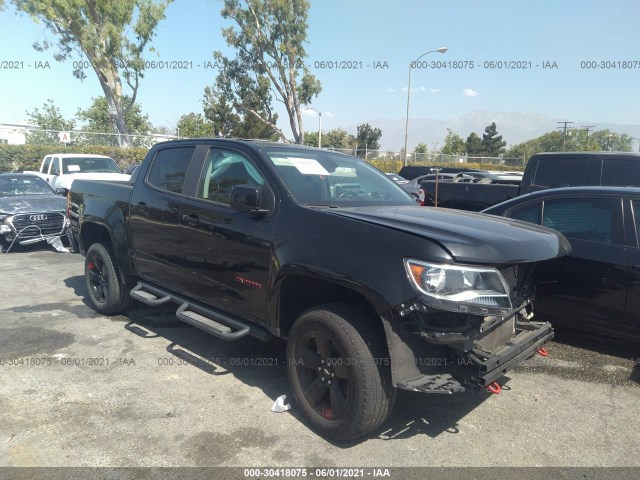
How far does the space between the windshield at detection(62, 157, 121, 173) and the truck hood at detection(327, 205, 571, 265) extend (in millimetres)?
12893

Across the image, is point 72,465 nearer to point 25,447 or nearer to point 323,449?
point 25,447

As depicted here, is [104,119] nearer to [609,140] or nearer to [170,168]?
[170,168]

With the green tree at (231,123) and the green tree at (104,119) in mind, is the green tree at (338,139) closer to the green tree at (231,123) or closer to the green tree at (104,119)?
the green tree at (104,119)

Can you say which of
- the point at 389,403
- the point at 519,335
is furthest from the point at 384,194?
the point at 389,403

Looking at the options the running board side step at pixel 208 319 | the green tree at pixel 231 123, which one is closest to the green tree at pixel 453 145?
the green tree at pixel 231 123

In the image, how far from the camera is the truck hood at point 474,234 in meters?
2.68

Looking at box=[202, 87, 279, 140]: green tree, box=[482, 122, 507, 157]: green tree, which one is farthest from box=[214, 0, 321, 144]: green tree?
box=[482, 122, 507, 157]: green tree

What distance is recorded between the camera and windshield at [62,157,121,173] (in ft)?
47.2

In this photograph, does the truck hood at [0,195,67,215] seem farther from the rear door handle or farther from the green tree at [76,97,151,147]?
the green tree at [76,97,151,147]

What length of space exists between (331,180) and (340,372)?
1627 millimetres

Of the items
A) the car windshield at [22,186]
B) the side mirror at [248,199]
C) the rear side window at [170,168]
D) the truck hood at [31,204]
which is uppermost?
the rear side window at [170,168]

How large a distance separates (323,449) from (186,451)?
854 mm

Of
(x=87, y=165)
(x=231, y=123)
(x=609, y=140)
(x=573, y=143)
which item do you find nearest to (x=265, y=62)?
(x=231, y=123)

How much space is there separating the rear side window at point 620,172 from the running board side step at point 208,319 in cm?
601
